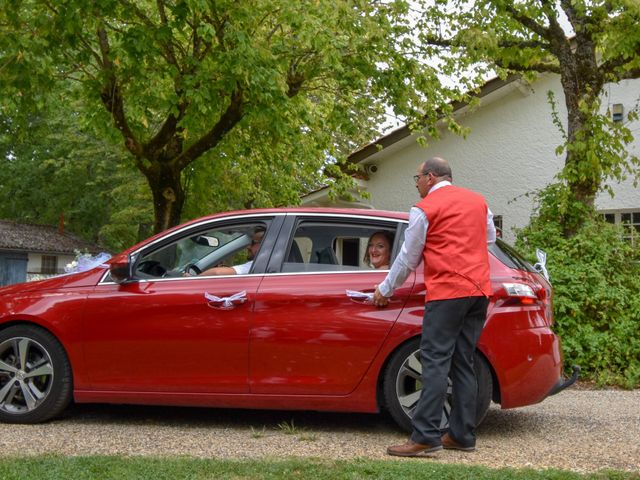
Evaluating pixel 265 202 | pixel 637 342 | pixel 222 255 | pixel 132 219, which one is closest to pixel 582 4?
pixel 637 342

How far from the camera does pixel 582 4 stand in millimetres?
10461

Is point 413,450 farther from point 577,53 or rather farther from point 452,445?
point 577,53

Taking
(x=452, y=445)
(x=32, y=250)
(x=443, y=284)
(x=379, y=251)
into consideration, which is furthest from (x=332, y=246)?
(x=32, y=250)

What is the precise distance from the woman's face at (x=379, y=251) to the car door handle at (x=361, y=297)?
0.93ft

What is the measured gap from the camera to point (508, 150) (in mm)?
16281

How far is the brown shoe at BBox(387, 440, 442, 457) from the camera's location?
16.7 feet

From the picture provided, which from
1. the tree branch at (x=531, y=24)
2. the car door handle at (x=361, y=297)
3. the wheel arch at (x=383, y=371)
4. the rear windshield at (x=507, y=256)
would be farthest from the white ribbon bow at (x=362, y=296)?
the tree branch at (x=531, y=24)

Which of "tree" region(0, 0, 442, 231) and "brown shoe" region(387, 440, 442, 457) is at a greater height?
"tree" region(0, 0, 442, 231)

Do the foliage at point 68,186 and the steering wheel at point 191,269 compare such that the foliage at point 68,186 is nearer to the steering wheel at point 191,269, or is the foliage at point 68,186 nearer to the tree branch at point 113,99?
the tree branch at point 113,99

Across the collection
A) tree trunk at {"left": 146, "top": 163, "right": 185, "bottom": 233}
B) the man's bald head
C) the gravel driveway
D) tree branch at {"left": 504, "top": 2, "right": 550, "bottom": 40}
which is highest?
tree branch at {"left": 504, "top": 2, "right": 550, "bottom": 40}

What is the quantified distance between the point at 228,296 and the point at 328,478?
1.94 metres

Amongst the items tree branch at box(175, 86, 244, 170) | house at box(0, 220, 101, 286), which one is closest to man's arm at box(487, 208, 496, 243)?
tree branch at box(175, 86, 244, 170)

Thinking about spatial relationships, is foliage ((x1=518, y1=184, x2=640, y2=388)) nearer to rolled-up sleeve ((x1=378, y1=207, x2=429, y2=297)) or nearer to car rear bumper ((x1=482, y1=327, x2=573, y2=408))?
car rear bumper ((x1=482, y1=327, x2=573, y2=408))

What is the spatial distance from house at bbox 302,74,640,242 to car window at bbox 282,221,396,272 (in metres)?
9.11
